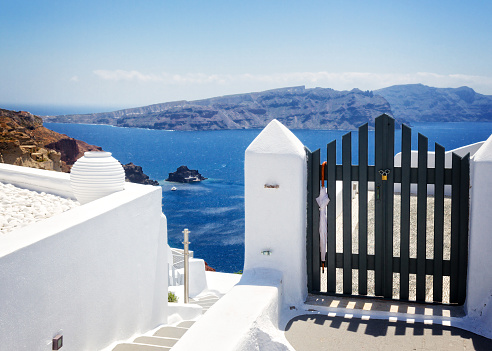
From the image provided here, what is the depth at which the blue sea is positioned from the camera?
66.9m

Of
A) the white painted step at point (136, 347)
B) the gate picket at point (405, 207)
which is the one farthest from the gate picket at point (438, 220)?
the white painted step at point (136, 347)

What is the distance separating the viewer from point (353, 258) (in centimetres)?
517

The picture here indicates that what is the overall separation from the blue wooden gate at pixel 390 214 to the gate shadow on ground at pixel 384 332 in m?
0.53

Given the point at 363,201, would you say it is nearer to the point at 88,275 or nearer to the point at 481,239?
the point at 481,239

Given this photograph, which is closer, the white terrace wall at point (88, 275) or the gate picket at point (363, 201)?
the white terrace wall at point (88, 275)

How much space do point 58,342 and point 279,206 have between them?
7.99ft

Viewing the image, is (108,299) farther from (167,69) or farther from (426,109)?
(426,109)

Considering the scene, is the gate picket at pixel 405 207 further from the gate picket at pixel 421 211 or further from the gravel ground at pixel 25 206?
the gravel ground at pixel 25 206

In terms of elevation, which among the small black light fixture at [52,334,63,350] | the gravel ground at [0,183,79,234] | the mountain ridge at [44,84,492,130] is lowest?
the small black light fixture at [52,334,63,350]

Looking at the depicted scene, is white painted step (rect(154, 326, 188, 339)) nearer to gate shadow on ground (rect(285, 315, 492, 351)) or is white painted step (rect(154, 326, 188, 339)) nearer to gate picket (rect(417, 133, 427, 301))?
gate shadow on ground (rect(285, 315, 492, 351))

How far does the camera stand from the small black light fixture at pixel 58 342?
172 inches

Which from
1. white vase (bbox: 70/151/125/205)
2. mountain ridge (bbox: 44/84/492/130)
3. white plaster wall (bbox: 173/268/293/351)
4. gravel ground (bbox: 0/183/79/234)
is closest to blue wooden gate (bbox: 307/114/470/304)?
white plaster wall (bbox: 173/268/293/351)

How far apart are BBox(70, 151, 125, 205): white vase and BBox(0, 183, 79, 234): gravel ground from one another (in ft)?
1.84

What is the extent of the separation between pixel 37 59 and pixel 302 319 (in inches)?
5673
